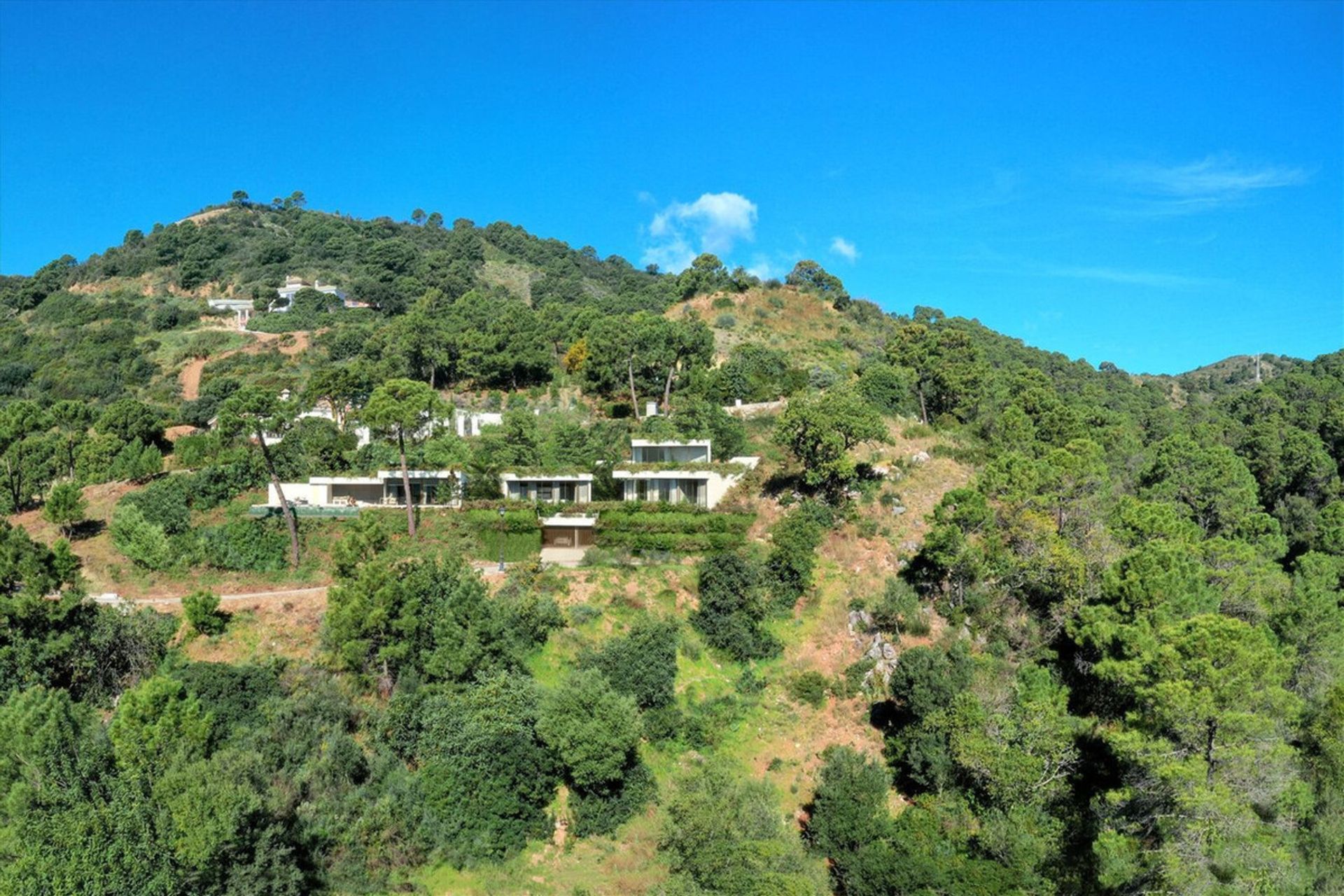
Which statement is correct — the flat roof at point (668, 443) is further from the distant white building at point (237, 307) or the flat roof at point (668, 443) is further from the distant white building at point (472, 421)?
the distant white building at point (237, 307)

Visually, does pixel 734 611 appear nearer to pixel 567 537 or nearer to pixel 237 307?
pixel 567 537

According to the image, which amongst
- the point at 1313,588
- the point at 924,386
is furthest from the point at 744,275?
the point at 1313,588

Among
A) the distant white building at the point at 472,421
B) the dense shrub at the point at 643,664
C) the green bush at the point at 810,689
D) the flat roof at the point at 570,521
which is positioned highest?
the distant white building at the point at 472,421

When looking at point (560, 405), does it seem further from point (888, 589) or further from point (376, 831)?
point (376, 831)

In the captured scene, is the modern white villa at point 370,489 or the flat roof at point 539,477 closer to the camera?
the flat roof at point 539,477

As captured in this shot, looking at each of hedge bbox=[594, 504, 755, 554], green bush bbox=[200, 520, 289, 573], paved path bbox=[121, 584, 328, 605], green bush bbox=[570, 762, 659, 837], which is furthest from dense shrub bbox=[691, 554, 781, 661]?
green bush bbox=[200, 520, 289, 573]

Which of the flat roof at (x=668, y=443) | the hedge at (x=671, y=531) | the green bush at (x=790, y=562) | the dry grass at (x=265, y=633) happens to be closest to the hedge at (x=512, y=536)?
the hedge at (x=671, y=531)
